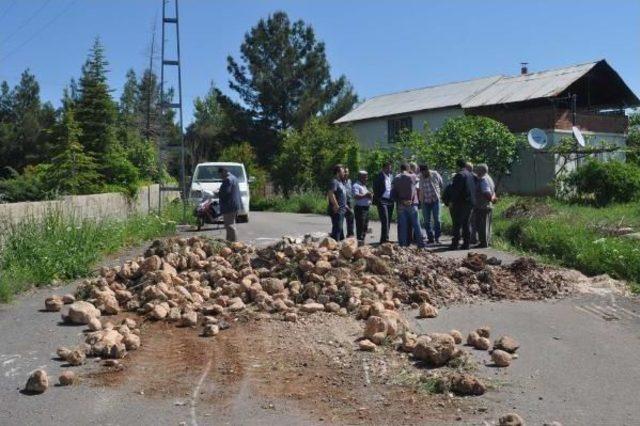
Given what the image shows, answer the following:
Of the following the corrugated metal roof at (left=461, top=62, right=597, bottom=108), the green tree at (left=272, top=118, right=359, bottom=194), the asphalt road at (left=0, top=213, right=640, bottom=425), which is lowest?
the asphalt road at (left=0, top=213, right=640, bottom=425)

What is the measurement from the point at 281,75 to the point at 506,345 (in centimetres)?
5140

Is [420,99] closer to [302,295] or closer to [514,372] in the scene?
[302,295]

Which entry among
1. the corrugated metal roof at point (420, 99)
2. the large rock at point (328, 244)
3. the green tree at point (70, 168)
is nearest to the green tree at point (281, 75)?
the corrugated metal roof at point (420, 99)

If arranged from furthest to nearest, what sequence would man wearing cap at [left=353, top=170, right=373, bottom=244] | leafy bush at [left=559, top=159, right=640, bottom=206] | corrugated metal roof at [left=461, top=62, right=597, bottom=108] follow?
corrugated metal roof at [left=461, top=62, right=597, bottom=108], leafy bush at [left=559, top=159, right=640, bottom=206], man wearing cap at [left=353, top=170, right=373, bottom=244]

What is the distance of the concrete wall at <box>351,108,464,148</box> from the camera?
39594mm

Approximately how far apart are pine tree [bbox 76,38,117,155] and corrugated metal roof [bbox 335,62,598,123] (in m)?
18.3

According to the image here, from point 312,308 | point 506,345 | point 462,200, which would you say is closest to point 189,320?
point 312,308

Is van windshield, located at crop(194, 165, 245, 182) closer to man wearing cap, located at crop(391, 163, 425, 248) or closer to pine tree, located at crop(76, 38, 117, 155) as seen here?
pine tree, located at crop(76, 38, 117, 155)

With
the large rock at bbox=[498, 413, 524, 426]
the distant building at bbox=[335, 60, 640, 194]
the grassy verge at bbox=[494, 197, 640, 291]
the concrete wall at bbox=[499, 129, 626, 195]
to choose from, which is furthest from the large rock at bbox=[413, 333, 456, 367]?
the concrete wall at bbox=[499, 129, 626, 195]

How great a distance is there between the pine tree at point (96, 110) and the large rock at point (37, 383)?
18195 mm

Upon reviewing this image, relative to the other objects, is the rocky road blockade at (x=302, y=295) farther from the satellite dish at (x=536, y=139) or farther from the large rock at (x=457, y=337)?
the satellite dish at (x=536, y=139)

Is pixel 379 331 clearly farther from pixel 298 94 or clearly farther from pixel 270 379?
pixel 298 94

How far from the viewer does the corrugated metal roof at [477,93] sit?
3406 centimetres

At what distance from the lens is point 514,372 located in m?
6.74
